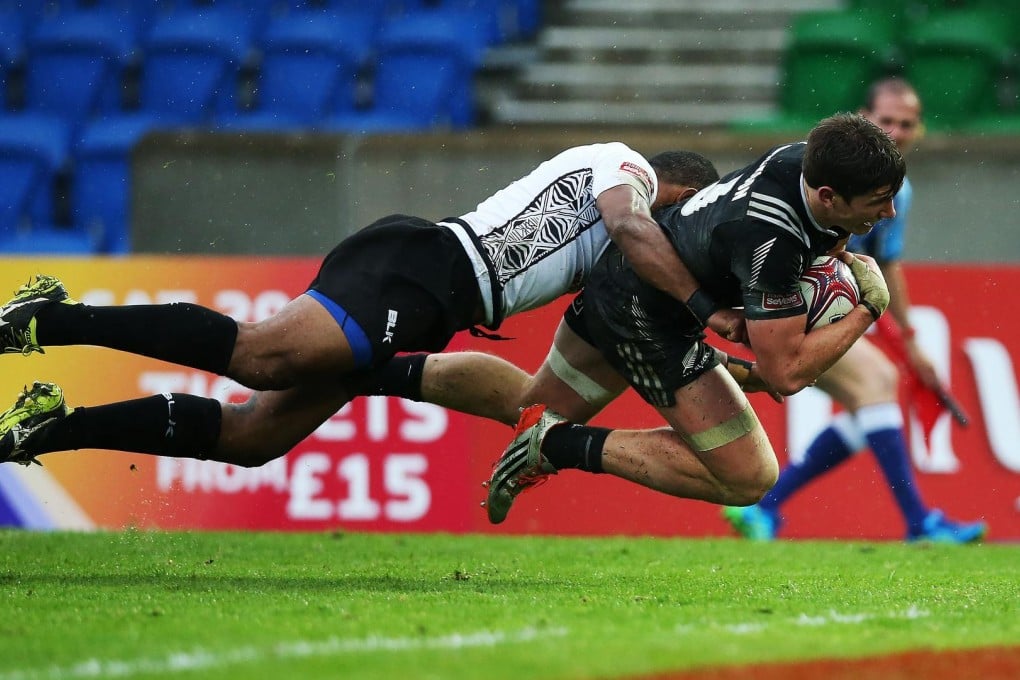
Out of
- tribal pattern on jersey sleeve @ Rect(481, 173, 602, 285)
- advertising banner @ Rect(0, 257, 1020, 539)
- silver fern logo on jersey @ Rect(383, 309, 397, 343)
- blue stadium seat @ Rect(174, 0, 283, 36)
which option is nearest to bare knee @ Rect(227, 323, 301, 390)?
silver fern logo on jersey @ Rect(383, 309, 397, 343)

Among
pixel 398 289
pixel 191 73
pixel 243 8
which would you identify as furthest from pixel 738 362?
pixel 243 8

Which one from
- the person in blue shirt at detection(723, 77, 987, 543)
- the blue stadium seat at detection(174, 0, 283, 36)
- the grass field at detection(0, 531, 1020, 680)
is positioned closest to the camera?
the grass field at detection(0, 531, 1020, 680)

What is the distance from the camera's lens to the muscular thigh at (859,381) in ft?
27.6

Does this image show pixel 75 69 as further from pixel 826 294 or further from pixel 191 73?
pixel 826 294

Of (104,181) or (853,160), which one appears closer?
(853,160)

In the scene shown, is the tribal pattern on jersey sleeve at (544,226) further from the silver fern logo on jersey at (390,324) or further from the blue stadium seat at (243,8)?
the blue stadium seat at (243,8)

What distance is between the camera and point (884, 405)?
8.41 meters

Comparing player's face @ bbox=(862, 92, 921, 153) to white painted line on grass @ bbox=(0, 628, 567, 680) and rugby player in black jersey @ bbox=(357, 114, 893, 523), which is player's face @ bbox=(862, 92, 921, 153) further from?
white painted line on grass @ bbox=(0, 628, 567, 680)

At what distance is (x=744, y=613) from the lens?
521 cm

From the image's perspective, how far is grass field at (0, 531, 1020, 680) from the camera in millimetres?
4172

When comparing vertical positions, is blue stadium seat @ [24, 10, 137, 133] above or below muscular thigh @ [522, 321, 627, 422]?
above

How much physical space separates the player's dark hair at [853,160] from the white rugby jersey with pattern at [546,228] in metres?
0.85

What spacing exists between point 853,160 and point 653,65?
8.57m

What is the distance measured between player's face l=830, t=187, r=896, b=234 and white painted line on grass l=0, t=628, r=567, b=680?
6.17 ft
